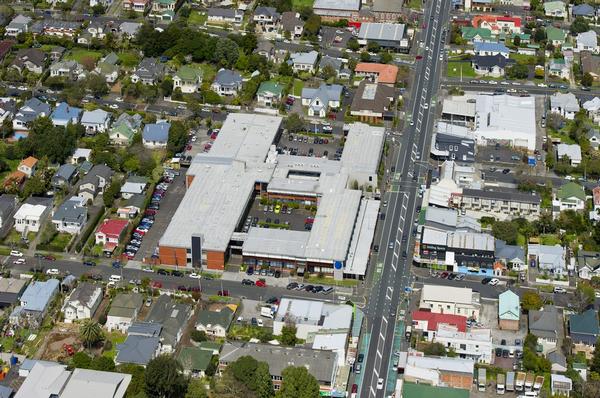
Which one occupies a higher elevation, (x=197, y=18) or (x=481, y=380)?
(x=197, y=18)

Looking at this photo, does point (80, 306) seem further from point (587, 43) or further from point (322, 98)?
point (587, 43)

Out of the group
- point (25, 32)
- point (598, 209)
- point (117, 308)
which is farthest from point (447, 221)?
point (25, 32)

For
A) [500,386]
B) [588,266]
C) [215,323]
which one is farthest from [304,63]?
[500,386]

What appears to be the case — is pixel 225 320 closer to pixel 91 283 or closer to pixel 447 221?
pixel 91 283

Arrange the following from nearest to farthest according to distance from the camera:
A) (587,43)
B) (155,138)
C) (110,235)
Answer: (110,235)
(155,138)
(587,43)

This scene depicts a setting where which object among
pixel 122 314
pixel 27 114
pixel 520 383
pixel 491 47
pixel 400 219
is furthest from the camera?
pixel 491 47

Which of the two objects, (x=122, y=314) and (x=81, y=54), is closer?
(x=122, y=314)
